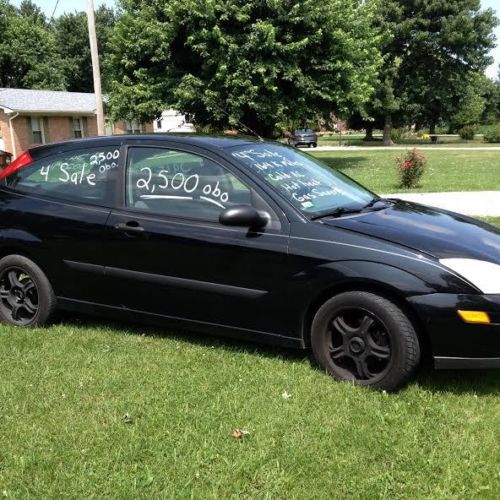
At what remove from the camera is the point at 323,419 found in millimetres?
3352

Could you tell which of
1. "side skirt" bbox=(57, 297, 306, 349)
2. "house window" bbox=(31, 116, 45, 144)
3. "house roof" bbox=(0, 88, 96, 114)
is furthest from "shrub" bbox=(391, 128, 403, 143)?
"side skirt" bbox=(57, 297, 306, 349)

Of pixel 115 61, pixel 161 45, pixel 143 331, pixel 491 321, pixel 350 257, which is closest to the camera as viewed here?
pixel 491 321

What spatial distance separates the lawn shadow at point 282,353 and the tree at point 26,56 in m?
48.6

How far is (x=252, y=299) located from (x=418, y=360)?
1089mm

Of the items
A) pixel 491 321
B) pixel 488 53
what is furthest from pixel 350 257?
pixel 488 53

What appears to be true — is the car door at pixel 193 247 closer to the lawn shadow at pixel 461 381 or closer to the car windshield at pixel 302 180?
the car windshield at pixel 302 180

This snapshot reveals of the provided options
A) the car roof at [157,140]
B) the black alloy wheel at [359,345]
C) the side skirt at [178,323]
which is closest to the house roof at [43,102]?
the car roof at [157,140]

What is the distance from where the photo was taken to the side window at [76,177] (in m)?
4.53

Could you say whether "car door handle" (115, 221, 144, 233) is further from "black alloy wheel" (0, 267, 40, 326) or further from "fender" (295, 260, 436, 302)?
"fender" (295, 260, 436, 302)

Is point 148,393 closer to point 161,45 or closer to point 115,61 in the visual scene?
point 161,45

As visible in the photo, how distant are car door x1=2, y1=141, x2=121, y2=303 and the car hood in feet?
5.65

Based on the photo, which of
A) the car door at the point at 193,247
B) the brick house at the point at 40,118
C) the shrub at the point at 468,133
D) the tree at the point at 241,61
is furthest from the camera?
the shrub at the point at 468,133

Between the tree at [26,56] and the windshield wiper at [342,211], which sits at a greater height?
the tree at [26,56]

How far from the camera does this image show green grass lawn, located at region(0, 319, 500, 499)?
2.78m
